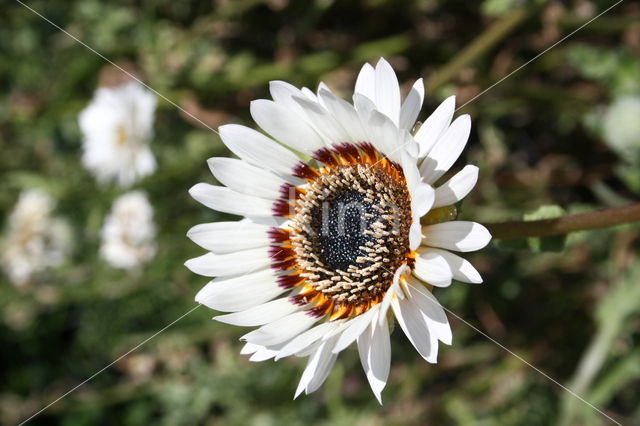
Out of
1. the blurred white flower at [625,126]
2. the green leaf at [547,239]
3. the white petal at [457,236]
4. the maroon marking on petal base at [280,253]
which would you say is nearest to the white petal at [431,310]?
the white petal at [457,236]

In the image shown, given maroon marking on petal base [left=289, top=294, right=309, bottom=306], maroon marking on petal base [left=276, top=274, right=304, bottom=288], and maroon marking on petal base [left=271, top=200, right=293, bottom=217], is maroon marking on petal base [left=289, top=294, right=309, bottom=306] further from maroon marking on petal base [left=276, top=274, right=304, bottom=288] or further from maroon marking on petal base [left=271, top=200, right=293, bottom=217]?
maroon marking on petal base [left=271, top=200, right=293, bottom=217]

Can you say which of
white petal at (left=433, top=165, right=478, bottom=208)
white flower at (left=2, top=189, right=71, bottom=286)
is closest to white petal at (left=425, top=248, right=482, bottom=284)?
white petal at (left=433, top=165, right=478, bottom=208)

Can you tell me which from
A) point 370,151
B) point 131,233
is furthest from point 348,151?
point 131,233

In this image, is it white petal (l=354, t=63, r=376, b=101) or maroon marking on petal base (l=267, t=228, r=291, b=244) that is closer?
white petal (l=354, t=63, r=376, b=101)

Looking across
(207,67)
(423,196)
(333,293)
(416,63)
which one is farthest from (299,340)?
(207,67)

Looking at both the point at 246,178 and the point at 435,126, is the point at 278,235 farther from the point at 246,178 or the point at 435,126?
the point at 435,126

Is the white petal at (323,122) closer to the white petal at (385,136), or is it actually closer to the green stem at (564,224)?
the white petal at (385,136)
